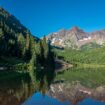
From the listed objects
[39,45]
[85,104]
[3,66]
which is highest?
Result: [39,45]

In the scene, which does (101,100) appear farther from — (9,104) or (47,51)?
(47,51)

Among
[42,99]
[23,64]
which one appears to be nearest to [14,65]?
[23,64]

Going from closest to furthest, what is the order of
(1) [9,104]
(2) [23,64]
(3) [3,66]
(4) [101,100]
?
1. (1) [9,104]
2. (4) [101,100]
3. (3) [3,66]
4. (2) [23,64]

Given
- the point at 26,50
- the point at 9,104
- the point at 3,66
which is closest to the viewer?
the point at 9,104

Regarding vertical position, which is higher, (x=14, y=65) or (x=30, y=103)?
(x=14, y=65)

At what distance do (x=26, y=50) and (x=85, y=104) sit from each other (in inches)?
5570

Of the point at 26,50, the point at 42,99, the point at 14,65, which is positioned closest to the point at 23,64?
the point at 14,65

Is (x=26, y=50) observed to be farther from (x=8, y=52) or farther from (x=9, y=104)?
(x=9, y=104)

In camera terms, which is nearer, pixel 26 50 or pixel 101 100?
pixel 101 100

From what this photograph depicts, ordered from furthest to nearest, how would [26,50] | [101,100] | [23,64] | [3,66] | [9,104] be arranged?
[26,50]
[23,64]
[3,66]
[101,100]
[9,104]

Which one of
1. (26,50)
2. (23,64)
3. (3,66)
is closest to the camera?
(3,66)

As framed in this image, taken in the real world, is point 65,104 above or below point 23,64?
below

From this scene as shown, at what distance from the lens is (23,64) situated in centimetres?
15388

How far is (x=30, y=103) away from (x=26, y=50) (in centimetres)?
13937
